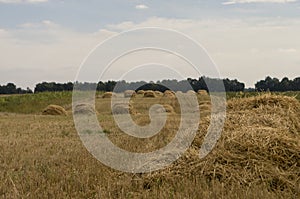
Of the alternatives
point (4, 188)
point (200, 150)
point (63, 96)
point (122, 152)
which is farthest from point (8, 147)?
point (63, 96)

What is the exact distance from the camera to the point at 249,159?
6219 millimetres

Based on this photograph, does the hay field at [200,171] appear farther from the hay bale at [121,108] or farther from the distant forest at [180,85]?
the hay bale at [121,108]

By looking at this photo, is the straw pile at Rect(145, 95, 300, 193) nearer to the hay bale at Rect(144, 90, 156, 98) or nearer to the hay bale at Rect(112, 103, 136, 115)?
the hay bale at Rect(112, 103, 136, 115)

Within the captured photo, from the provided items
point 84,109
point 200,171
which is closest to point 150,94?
point 84,109

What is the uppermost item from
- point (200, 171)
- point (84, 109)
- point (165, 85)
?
point (165, 85)

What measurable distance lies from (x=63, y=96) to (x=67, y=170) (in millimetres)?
42958

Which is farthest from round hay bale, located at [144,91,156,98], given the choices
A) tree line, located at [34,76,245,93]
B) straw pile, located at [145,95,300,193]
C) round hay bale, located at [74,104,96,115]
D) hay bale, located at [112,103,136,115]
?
straw pile, located at [145,95,300,193]

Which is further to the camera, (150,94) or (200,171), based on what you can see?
(150,94)

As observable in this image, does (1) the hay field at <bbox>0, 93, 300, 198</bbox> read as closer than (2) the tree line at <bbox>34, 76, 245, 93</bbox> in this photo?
Yes

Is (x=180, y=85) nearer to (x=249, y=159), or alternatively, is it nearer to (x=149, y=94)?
(x=249, y=159)

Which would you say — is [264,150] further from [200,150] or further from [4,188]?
[4,188]

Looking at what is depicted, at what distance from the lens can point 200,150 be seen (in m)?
6.84

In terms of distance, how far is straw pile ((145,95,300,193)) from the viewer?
581 centimetres

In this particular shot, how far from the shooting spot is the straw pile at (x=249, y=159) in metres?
5.81
